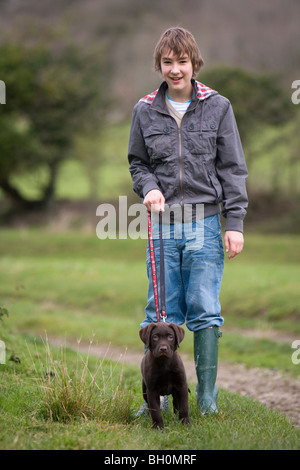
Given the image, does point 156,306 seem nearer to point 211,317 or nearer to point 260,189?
point 211,317

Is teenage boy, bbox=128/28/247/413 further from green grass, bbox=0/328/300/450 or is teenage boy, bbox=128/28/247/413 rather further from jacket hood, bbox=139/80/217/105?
green grass, bbox=0/328/300/450

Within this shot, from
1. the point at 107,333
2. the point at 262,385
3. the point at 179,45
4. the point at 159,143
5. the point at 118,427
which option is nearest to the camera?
the point at 118,427

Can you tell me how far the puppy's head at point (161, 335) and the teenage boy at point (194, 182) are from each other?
0.40 metres

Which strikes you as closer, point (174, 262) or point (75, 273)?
point (174, 262)

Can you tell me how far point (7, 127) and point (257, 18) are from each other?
3392 cm

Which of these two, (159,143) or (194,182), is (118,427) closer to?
(194,182)

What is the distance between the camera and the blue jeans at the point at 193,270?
16.6 ft

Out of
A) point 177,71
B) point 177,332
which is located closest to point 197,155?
point 177,71

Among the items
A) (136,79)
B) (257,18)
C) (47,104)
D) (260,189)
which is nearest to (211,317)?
(260,189)

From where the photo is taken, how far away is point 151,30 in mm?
57281

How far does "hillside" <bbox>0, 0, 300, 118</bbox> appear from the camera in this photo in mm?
41188

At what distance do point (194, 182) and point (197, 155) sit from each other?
0.21m

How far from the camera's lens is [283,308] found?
44.4 ft

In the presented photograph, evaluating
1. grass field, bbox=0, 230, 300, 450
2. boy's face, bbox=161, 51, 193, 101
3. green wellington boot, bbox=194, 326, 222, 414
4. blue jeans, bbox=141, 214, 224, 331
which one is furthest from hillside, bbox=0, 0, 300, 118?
green wellington boot, bbox=194, 326, 222, 414
